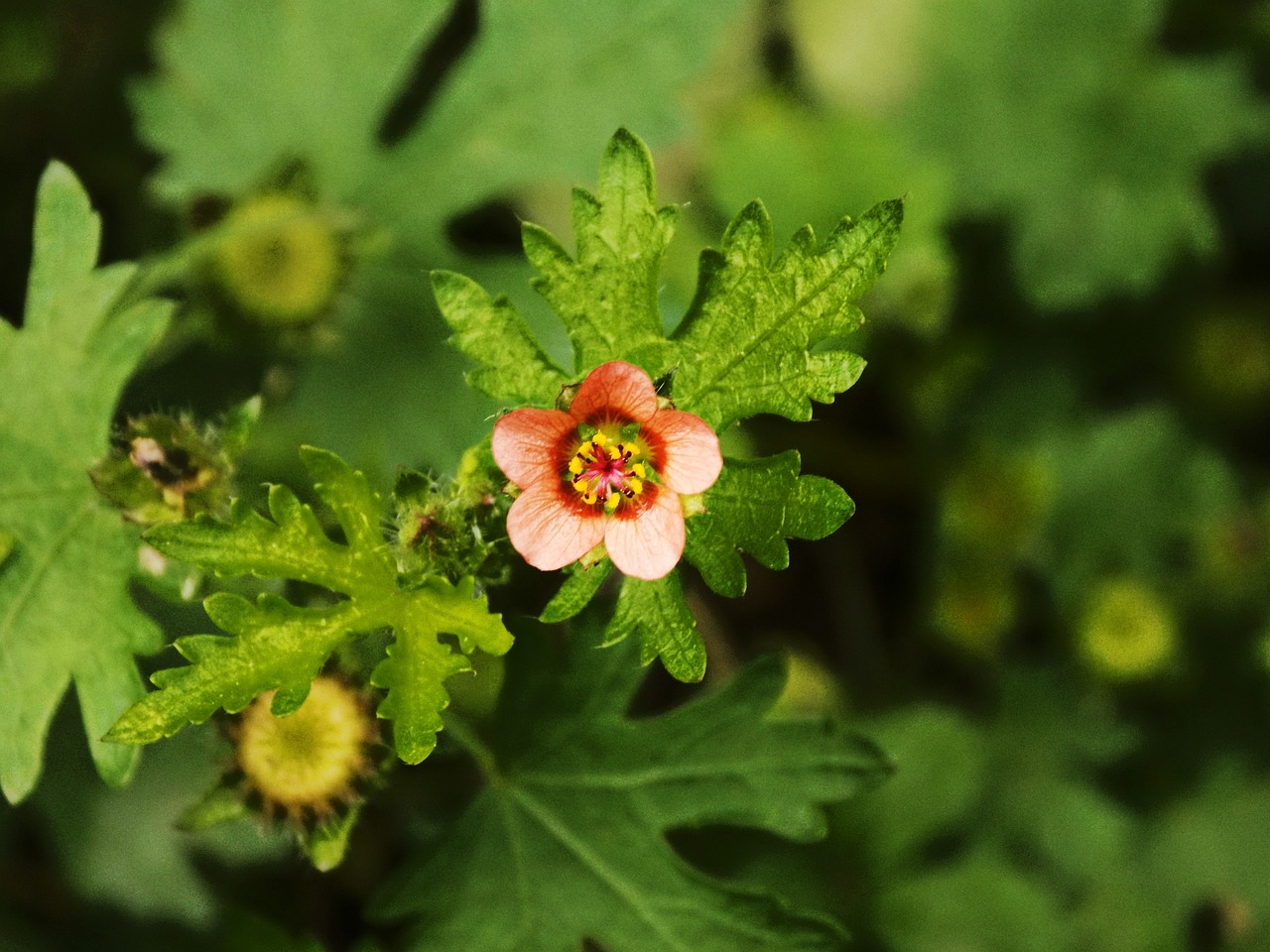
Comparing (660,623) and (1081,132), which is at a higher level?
(1081,132)

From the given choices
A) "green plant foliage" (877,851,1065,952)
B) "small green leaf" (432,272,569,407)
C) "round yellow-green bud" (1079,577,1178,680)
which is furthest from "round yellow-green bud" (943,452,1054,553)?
"small green leaf" (432,272,569,407)

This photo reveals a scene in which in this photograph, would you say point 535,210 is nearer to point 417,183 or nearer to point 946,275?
point 417,183

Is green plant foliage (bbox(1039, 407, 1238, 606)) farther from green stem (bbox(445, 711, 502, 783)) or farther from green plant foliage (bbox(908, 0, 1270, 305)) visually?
green stem (bbox(445, 711, 502, 783))

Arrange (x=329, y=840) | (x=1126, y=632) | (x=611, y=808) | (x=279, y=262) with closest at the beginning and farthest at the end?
(x=329, y=840), (x=611, y=808), (x=279, y=262), (x=1126, y=632)

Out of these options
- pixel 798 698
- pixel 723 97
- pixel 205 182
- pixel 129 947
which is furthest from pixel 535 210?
pixel 129 947

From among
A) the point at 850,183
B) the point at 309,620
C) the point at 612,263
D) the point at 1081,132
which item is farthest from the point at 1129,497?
the point at 309,620

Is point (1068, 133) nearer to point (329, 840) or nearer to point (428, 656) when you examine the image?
point (428, 656)

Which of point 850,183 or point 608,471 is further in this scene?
point 850,183

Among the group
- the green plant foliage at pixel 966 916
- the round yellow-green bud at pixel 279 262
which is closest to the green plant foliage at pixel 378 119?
the round yellow-green bud at pixel 279 262
